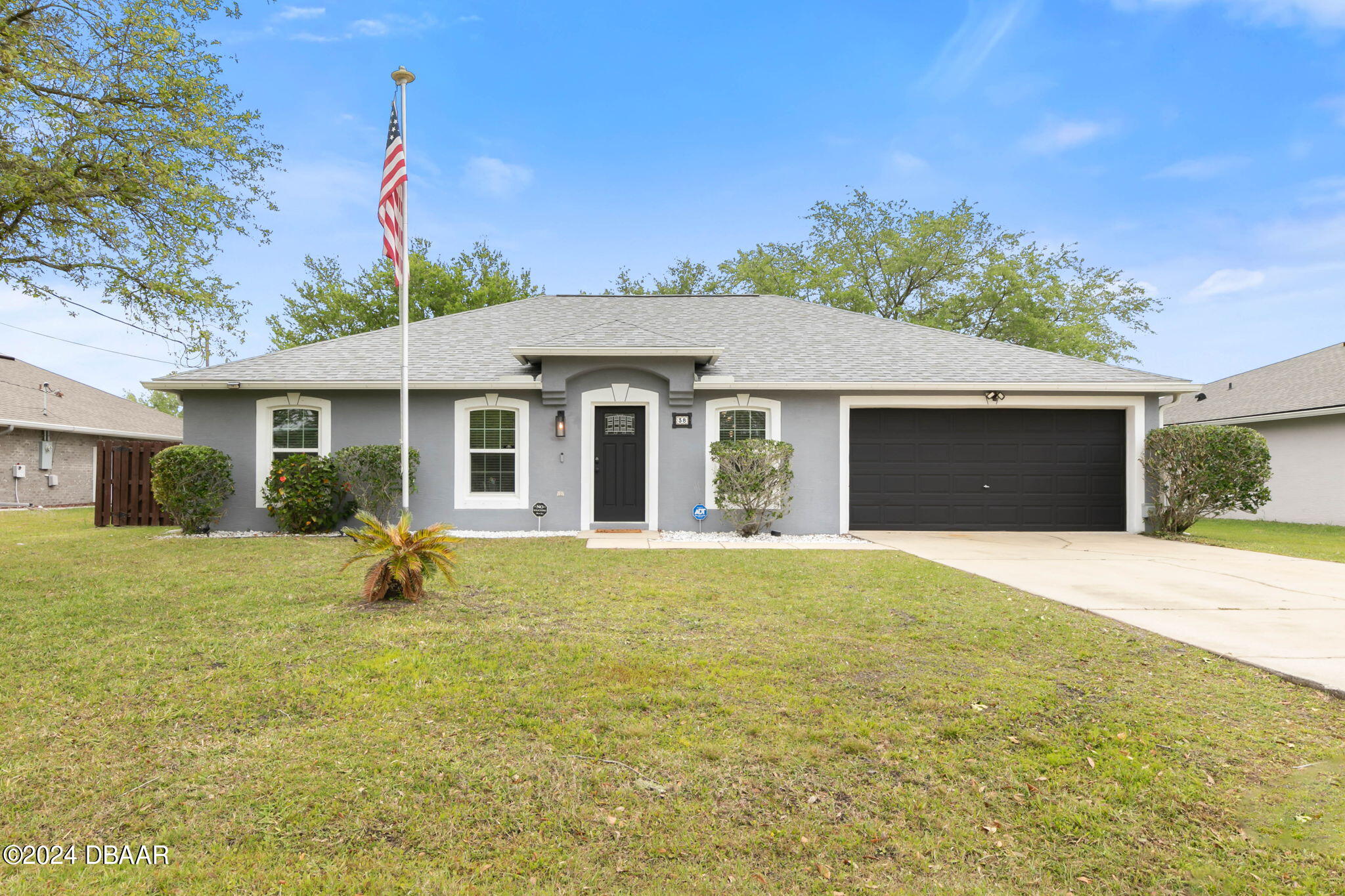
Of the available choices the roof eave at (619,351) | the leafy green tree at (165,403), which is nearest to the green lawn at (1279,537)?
the roof eave at (619,351)

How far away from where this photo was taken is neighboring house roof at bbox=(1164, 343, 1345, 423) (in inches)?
556

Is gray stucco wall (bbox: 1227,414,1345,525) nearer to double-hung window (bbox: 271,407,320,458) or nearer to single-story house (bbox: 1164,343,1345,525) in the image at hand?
single-story house (bbox: 1164,343,1345,525)

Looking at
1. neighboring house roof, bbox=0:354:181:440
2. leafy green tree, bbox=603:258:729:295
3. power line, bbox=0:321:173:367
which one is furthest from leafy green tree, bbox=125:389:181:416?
leafy green tree, bbox=603:258:729:295

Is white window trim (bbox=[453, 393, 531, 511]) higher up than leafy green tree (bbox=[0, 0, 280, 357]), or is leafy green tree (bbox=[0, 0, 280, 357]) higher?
leafy green tree (bbox=[0, 0, 280, 357])

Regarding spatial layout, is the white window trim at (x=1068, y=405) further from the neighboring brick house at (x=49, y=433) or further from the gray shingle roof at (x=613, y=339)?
the neighboring brick house at (x=49, y=433)

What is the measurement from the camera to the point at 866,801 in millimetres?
2420

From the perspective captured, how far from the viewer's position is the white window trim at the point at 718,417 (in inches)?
419

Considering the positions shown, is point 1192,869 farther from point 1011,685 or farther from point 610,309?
point 610,309

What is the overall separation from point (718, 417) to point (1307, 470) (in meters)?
14.7

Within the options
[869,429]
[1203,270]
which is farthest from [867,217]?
[869,429]

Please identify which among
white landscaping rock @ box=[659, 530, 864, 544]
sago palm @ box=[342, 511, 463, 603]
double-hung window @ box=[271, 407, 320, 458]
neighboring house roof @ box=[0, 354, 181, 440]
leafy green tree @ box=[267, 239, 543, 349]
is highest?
leafy green tree @ box=[267, 239, 543, 349]

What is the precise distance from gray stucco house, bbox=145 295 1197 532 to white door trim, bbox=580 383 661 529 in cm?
3

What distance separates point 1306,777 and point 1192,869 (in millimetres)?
1057

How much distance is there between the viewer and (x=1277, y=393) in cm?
A: 1588
